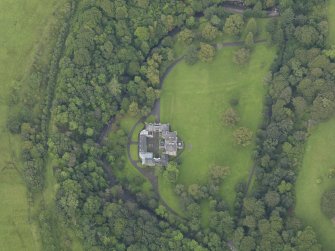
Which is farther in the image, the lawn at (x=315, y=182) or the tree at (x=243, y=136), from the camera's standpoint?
the tree at (x=243, y=136)

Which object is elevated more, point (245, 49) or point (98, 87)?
point (245, 49)

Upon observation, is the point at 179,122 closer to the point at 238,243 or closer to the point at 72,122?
the point at 72,122

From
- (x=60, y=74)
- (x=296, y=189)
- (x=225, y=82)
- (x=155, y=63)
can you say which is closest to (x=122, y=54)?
(x=155, y=63)

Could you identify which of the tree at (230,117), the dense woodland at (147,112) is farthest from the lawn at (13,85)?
the tree at (230,117)

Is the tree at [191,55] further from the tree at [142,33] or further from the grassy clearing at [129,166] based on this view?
the grassy clearing at [129,166]

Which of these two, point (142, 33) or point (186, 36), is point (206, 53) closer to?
point (186, 36)
